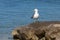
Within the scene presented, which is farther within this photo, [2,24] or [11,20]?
[11,20]

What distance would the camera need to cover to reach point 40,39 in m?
11.7

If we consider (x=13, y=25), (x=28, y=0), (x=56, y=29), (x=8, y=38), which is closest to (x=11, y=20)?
(x=13, y=25)

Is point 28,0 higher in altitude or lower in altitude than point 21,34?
lower

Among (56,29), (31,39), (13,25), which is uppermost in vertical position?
(56,29)

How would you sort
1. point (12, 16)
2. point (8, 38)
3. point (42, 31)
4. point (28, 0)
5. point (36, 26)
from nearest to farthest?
point (42, 31) → point (36, 26) → point (8, 38) → point (12, 16) → point (28, 0)

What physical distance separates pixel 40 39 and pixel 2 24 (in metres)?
7.13

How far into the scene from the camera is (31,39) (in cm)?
1180

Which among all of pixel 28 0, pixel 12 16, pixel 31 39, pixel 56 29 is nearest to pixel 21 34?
pixel 31 39

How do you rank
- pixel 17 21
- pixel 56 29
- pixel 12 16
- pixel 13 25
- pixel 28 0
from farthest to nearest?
pixel 28 0
pixel 12 16
pixel 17 21
pixel 13 25
pixel 56 29

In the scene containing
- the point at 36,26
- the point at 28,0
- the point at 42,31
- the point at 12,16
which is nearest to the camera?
the point at 42,31

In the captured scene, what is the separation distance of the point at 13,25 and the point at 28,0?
61.6ft

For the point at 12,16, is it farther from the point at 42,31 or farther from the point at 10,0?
the point at 10,0

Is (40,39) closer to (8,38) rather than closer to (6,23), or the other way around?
(8,38)

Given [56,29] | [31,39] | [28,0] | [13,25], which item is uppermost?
[56,29]
